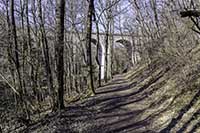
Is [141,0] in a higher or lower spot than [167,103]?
higher

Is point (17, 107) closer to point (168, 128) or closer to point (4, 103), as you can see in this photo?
point (4, 103)

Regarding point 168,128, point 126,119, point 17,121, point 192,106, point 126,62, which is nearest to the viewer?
point 168,128

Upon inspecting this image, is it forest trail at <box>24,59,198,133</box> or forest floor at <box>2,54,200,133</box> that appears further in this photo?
forest trail at <box>24,59,198,133</box>

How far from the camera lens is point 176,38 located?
517 inches

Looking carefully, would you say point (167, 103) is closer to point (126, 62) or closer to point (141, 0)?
point (141, 0)

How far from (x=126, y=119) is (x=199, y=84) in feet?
10.7

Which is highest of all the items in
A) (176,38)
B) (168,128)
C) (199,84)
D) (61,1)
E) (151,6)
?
(151,6)

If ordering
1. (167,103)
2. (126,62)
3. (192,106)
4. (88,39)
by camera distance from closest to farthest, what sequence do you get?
(192,106) → (167,103) → (88,39) → (126,62)

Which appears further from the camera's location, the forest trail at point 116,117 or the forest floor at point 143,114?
the forest trail at point 116,117

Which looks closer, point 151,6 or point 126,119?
point 126,119

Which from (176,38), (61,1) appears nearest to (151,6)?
(176,38)

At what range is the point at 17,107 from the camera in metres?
15.7

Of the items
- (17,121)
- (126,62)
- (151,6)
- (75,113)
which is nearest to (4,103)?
(17,121)

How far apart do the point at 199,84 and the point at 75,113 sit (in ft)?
17.3
